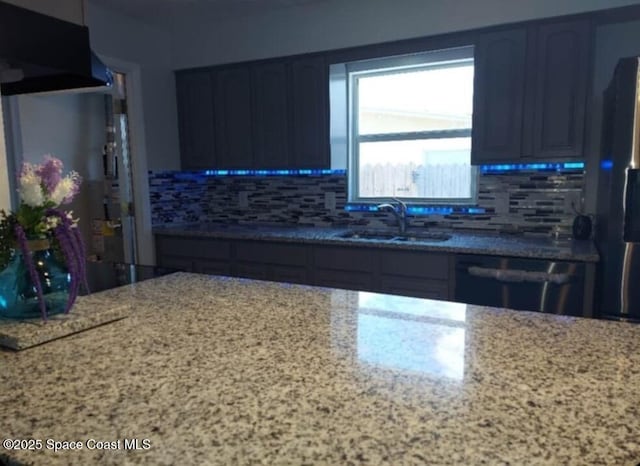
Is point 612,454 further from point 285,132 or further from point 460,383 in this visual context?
point 285,132

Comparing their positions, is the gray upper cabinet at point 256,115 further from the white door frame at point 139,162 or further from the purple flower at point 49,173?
the purple flower at point 49,173

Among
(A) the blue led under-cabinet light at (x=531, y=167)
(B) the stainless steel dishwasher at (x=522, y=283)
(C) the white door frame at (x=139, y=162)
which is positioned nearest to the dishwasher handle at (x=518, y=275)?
(B) the stainless steel dishwasher at (x=522, y=283)

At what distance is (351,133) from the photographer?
3.60 metres

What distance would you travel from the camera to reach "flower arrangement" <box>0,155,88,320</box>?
42.6 inches

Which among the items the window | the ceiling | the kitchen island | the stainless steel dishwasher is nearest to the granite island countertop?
the stainless steel dishwasher

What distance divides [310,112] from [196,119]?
1053 millimetres

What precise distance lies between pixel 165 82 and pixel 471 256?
2.81 metres

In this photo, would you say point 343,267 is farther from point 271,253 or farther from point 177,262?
point 177,262

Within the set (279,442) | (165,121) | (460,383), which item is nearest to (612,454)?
(460,383)

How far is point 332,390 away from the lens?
0.86 meters

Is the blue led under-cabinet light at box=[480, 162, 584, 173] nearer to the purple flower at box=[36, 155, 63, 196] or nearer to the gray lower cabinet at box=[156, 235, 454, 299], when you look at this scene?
the gray lower cabinet at box=[156, 235, 454, 299]

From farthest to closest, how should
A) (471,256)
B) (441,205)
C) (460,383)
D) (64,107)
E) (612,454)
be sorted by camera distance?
(64,107) → (441,205) → (471,256) → (460,383) → (612,454)

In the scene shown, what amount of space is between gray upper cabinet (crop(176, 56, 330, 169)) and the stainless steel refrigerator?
1787mm

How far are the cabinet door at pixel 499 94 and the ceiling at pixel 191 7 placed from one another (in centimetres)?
127
